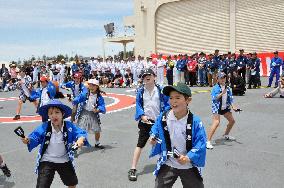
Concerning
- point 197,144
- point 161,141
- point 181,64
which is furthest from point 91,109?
point 181,64

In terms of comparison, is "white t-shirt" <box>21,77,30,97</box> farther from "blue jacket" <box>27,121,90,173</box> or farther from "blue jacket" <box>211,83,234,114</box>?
"blue jacket" <box>27,121,90,173</box>

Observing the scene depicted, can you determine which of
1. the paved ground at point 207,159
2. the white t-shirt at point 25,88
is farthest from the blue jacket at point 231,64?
the white t-shirt at point 25,88

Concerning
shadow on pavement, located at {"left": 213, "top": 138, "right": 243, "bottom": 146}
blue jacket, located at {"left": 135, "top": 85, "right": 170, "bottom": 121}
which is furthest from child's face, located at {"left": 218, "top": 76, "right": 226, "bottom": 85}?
blue jacket, located at {"left": 135, "top": 85, "right": 170, "bottom": 121}

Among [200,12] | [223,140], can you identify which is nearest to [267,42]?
[200,12]

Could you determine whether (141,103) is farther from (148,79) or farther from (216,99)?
(216,99)

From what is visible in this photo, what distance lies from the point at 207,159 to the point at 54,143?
3.50m

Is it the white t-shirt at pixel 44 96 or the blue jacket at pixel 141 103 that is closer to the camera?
the blue jacket at pixel 141 103

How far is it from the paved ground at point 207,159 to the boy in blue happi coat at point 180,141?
1.74 meters

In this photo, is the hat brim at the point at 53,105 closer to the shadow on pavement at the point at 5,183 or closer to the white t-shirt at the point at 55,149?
the white t-shirt at the point at 55,149

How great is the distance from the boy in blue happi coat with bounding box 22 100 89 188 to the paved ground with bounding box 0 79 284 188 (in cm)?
142

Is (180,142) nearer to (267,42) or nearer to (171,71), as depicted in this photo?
(171,71)

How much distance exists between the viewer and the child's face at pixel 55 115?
4.39 m

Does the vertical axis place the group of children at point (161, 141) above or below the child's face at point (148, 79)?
below

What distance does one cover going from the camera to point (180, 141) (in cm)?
394
